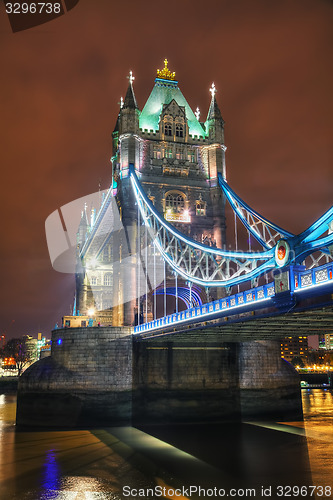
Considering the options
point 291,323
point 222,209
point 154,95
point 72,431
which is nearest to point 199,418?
point 72,431

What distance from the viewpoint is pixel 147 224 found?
37.4 m

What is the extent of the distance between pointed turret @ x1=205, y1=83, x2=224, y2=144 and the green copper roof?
0.82m

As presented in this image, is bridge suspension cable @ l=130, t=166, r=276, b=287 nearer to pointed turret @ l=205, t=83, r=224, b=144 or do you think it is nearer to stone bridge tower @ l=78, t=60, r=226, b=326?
stone bridge tower @ l=78, t=60, r=226, b=326

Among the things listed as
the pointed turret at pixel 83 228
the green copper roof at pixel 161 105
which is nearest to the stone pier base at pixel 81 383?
the green copper roof at pixel 161 105

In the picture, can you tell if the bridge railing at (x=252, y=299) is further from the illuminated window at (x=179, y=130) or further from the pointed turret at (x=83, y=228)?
the pointed turret at (x=83, y=228)

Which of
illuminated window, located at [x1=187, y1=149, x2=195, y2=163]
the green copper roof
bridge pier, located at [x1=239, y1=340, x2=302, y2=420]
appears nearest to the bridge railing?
bridge pier, located at [x1=239, y1=340, x2=302, y2=420]

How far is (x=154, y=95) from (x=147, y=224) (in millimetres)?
15372

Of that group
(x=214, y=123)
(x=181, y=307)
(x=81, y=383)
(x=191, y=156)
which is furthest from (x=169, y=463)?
(x=214, y=123)

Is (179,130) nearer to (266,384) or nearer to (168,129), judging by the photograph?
(168,129)

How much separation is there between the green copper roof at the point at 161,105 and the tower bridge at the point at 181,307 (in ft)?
0.41

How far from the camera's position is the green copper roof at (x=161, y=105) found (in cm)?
4450

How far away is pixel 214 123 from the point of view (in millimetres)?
44531

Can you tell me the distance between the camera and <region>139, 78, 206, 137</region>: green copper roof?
44.5m

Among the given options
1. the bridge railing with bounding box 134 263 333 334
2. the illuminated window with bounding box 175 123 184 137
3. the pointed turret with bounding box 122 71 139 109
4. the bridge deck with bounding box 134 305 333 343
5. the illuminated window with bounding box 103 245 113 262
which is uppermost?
the pointed turret with bounding box 122 71 139 109
